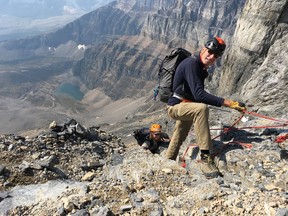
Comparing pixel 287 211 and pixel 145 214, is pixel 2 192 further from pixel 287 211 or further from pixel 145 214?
pixel 287 211

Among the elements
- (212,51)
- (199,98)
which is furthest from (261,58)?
(199,98)

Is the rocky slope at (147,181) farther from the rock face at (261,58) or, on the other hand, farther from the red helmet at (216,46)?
the rock face at (261,58)

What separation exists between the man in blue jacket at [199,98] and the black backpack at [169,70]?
13.9 inches

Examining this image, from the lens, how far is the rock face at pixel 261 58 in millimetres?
21672

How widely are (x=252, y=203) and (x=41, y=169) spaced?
7552mm

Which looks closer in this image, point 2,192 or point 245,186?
point 245,186

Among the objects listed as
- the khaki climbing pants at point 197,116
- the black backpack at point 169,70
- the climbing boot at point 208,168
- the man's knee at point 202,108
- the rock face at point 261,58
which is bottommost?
the rock face at point 261,58

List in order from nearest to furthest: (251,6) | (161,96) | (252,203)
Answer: (252,203) → (161,96) → (251,6)

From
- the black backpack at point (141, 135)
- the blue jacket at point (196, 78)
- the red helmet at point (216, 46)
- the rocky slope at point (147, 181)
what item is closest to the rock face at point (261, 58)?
the black backpack at point (141, 135)

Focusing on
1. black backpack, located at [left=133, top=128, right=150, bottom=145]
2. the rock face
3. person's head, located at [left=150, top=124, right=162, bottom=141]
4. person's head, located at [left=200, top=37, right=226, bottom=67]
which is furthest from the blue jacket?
the rock face

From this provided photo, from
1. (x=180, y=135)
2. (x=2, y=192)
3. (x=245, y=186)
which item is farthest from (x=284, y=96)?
(x=2, y=192)

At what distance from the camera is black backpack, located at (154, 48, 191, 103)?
10117 mm

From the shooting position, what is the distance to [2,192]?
32.3 ft

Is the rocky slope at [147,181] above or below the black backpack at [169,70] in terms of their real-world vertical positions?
below
